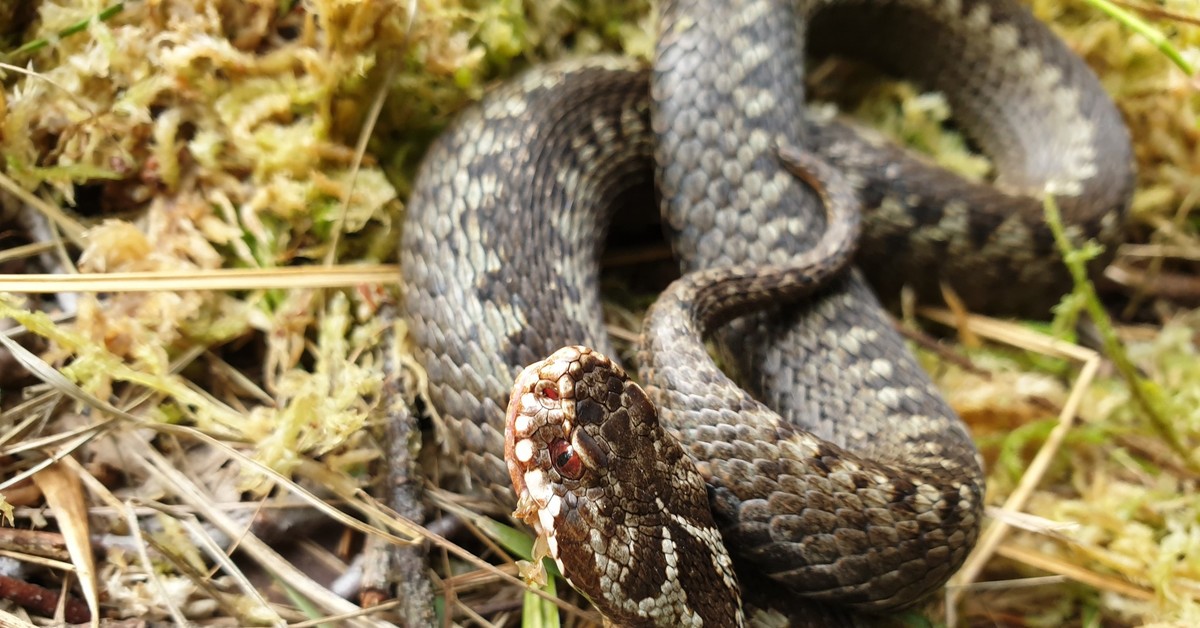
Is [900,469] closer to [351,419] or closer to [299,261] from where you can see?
[351,419]

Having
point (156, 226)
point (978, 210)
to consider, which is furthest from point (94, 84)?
point (978, 210)

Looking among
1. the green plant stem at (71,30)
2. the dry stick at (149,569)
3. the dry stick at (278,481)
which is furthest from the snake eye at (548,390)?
the green plant stem at (71,30)

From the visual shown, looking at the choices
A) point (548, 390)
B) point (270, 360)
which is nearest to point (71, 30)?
point (270, 360)

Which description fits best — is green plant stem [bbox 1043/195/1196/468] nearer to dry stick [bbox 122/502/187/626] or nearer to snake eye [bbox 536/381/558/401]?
snake eye [bbox 536/381/558/401]

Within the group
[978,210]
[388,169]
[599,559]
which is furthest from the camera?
[978,210]

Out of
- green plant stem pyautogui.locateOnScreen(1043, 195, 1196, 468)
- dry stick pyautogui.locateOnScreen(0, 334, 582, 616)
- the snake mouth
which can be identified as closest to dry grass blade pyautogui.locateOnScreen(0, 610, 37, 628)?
dry stick pyautogui.locateOnScreen(0, 334, 582, 616)

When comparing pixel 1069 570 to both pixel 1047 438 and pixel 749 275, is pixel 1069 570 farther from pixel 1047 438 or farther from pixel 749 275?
pixel 749 275

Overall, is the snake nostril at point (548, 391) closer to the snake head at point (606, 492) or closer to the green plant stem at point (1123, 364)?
the snake head at point (606, 492)
